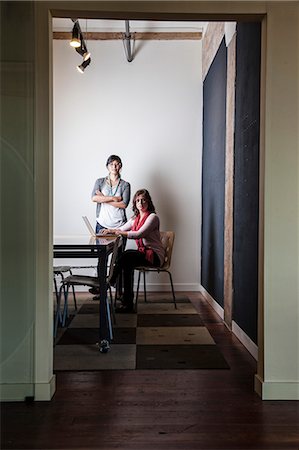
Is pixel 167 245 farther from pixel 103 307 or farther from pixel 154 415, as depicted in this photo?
pixel 154 415

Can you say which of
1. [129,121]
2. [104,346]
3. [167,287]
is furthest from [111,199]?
[104,346]

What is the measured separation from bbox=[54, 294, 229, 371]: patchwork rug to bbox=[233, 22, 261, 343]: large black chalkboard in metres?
0.38

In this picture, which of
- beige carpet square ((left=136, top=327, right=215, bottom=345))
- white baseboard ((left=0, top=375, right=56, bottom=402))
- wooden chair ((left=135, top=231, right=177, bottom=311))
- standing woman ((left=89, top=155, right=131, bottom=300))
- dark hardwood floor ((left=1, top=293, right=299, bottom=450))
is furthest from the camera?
standing woman ((left=89, top=155, right=131, bottom=300))

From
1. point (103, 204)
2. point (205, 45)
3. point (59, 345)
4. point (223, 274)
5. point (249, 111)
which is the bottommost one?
point (59, 345)

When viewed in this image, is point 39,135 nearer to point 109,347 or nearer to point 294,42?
point 294,42

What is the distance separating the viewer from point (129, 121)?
593 cm

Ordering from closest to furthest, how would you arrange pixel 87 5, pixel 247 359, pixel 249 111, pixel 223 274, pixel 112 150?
pixel 87 5, pixel 247 359, pixel 249 111, pixel 223 274, pixel 112 150

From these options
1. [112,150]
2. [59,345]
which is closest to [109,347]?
[59,345]

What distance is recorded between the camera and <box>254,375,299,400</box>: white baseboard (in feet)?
7.86

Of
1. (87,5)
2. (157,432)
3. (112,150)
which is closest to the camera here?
(157,432)

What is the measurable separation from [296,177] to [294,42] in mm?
720

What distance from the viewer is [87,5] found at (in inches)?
93.9

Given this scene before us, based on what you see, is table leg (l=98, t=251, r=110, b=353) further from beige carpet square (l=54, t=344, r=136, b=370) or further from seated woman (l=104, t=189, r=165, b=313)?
seated woman (l=104, t=189, r=165, b=313)

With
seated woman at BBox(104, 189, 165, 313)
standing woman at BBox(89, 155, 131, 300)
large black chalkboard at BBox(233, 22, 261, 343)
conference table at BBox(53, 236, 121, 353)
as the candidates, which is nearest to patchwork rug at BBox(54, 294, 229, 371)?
conference table at BBox(53, 236, 121, 353)
